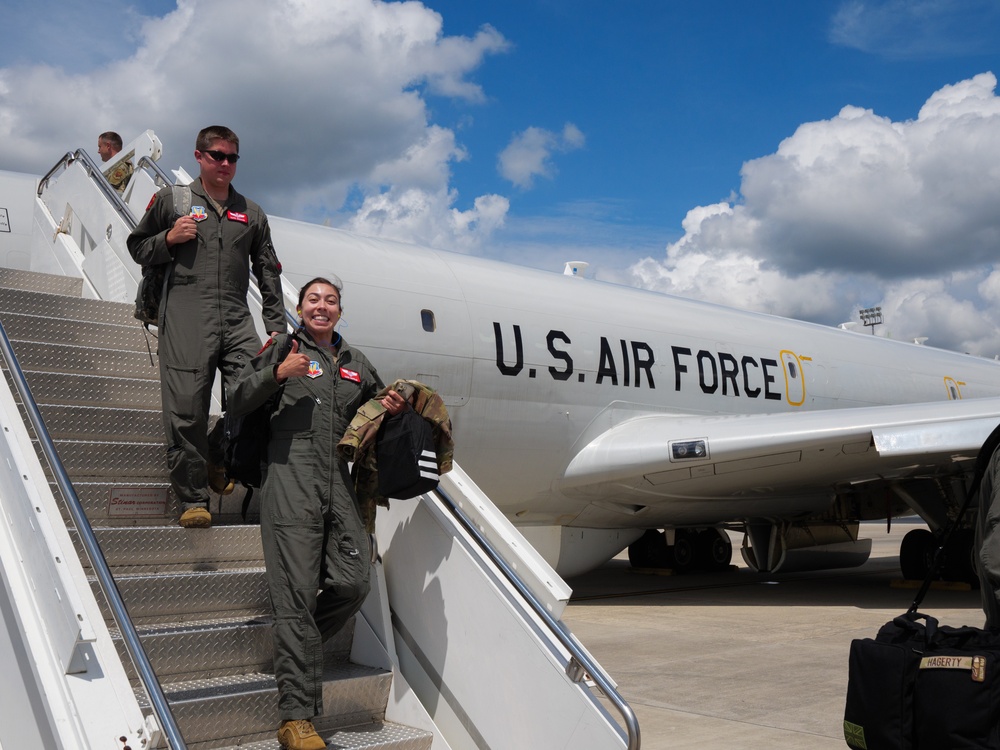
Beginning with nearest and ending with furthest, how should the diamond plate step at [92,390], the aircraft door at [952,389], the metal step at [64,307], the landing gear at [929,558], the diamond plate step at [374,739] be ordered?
the diamond plate step at [374,739] → the diamond plate step at [92,390] → the metal step at [64,307] → the landing gear at [929,558] → the aircraft door at [952,389]

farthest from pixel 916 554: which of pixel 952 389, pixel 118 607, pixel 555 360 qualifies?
pixel 118 607

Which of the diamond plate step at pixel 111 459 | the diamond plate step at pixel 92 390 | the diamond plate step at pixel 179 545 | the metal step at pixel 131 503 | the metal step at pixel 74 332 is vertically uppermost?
the metal step at pixel 74 332

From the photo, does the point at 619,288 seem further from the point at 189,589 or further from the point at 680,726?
the point at 189,589

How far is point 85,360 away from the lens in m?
5.04

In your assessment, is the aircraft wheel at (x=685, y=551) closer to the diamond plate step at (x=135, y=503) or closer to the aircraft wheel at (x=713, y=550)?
the aircraft wheel at (x=713, y=550)

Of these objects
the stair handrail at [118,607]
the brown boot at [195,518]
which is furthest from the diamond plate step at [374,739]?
the brown boot at [195,518]

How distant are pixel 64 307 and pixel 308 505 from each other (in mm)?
2961

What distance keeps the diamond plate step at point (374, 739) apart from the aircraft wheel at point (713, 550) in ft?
34.8

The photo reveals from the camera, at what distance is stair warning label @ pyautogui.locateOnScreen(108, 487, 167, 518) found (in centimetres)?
404

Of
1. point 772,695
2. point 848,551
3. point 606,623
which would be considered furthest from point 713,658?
point 848,551

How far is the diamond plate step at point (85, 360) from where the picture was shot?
4.84 metres

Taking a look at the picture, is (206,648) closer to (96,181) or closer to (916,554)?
(96,181)

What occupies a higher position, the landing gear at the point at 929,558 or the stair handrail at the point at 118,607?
the stair handrail at the point at 118,607

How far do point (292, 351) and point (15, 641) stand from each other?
1279 mm
